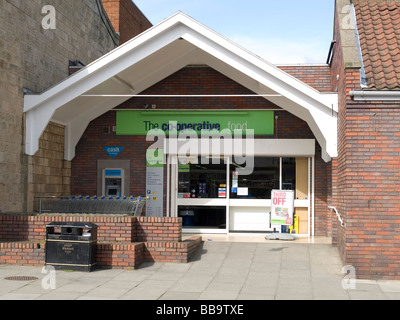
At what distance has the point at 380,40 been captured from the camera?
11.8 m

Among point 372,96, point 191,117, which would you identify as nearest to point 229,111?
point 191,117

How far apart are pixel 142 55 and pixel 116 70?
0.75m

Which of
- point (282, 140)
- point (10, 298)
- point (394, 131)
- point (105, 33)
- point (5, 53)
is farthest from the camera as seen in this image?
point (105, 33)

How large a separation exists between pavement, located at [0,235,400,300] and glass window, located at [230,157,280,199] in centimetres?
325

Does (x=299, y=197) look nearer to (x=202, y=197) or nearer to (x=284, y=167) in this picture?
(x=284, y=167)

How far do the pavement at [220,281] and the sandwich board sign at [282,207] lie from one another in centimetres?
151

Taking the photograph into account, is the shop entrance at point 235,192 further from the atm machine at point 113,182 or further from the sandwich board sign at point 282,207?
the atm machine at point 113,182

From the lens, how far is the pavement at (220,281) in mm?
8836

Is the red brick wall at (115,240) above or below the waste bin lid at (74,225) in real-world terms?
below

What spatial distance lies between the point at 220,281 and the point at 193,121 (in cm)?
679

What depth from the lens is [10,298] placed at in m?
8.20

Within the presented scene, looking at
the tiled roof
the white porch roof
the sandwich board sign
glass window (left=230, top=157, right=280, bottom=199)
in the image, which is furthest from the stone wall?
the tiled roof

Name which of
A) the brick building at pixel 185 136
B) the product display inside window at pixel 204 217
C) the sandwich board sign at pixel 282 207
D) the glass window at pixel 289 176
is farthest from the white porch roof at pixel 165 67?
the product display inside window at pixel 204 217

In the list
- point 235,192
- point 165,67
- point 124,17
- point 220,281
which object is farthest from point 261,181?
point 124,17
